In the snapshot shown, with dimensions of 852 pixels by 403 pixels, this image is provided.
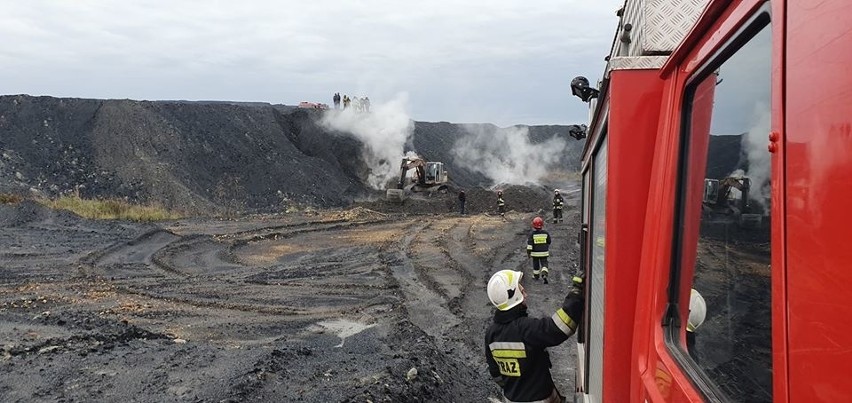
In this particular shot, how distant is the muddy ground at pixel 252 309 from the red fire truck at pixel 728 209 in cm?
408

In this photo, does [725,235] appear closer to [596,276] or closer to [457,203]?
[596,276]

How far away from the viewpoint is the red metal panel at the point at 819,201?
3.22ft

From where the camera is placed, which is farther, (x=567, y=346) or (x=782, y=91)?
(x=567, y=346)

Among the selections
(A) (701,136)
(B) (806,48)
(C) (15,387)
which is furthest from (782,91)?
(C) (15,387)

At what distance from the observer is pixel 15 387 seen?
6.41 meters

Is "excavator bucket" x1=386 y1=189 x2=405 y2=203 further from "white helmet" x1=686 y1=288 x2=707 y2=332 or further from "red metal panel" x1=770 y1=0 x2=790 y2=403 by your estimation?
"red metal panel" x1=770 y1=0 x2=790 y2=403

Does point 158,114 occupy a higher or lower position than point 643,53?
higher

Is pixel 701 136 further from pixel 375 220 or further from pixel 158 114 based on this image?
pixel 158 114

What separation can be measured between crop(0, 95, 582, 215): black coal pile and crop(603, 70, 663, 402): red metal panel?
32.1 meters

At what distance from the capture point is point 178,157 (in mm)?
38500

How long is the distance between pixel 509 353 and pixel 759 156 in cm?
271

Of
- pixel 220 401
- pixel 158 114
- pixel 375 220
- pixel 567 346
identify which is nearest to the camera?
pixel 220 401

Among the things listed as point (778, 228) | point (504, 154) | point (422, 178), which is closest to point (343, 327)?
point (778, 228)

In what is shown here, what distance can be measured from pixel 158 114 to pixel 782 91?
146 feet
